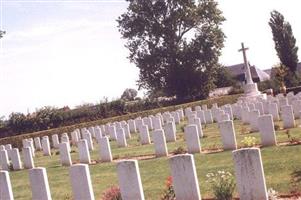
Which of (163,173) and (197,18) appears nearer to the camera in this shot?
(163,173)

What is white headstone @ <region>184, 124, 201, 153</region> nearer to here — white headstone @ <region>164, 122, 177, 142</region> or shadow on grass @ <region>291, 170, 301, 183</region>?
white headstone @ <region>164, 122, 177, 142</region>

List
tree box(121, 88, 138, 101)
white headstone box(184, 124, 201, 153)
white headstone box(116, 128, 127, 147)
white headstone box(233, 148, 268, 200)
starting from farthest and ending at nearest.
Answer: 1. tree box(121, 88, 138, 101)
2. white headstone box(116, 128, 127, 147)
3. white headstone box(184, 124, 201, 153)
4. white headstone box(233, 148, 268, 200)

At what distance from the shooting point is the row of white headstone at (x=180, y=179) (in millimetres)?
7109

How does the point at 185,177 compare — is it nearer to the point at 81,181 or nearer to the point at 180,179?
the point at 180,179

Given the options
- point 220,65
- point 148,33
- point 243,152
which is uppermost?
point 148,33

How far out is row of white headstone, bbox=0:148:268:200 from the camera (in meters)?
7.11

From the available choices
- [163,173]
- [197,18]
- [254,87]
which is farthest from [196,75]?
[163,173]

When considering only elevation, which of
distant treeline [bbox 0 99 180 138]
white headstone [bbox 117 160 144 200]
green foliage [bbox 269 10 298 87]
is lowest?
white headstone [bbox 117 160 144 200]

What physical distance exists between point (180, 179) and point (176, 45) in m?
40.7

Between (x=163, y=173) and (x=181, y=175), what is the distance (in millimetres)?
4227

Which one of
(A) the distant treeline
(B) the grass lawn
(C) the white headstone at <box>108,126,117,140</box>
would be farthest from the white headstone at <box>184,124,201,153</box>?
(A) the distant treeline

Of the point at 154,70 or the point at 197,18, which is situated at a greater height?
the point at 197,18

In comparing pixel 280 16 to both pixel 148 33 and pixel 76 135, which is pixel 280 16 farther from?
pixel 76 135

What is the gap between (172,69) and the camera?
47.2 meters
